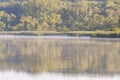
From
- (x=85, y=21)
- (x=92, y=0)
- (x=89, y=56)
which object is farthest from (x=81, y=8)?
(x=89, y=56)

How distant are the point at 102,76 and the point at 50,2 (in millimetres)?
56204

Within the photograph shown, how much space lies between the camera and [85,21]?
Result: 2506 inches

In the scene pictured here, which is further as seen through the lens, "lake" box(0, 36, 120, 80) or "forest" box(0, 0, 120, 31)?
"forest" box(0, 0, 120, 31)

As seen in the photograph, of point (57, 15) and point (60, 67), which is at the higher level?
point (60, 67)

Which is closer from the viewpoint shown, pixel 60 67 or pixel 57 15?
pixel 60 67

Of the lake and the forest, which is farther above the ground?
the lake

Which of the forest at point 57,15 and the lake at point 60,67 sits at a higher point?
the lake at point 60,67

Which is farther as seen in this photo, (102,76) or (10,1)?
(10,1)

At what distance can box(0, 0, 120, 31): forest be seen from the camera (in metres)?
61.9

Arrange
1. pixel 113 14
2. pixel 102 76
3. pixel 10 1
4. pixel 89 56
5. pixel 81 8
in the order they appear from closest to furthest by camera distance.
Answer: pixel 102 76 → pixel 89 56 → pixel 113 14 → pixel 81 8 → pixel 10 1

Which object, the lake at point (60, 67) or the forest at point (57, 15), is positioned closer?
the lake at point (60, 67)

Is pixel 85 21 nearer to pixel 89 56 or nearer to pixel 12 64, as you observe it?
pixel 89 56

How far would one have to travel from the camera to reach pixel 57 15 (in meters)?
66.7

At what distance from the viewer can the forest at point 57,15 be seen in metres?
61.9
